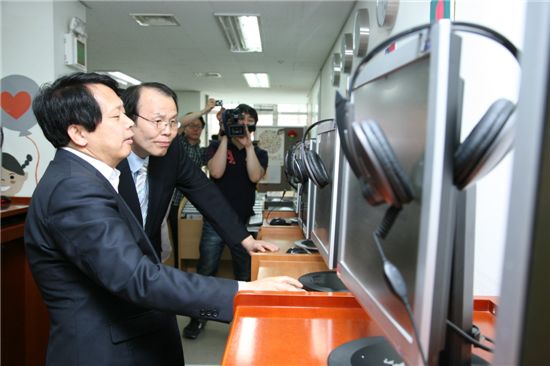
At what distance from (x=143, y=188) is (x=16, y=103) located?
2.30 metres

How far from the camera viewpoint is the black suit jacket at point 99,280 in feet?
2.76

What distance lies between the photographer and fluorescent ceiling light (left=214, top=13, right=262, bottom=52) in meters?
4.32

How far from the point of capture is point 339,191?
1029 mm

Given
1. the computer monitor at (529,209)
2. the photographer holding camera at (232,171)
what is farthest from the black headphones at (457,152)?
the photographer holding camera at (232,171)

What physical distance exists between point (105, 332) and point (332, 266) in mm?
556

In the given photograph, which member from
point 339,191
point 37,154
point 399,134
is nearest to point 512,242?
point 399,134

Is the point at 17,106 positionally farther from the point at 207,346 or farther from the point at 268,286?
the point at 268,286

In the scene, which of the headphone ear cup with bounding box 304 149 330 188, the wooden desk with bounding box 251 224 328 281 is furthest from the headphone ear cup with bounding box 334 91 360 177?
the wooden desk with bounding box 251 224 328 281

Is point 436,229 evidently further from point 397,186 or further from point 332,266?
point 332,266

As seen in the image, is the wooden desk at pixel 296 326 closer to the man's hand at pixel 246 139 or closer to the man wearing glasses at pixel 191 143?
the man's hand at pixel 246 139

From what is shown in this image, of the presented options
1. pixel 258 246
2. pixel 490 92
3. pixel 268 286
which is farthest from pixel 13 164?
pixel 490 92

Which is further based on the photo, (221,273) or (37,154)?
(221,273)

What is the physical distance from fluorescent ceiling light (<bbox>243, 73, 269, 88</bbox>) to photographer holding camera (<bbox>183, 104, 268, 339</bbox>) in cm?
511

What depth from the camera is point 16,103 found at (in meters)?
3.22
